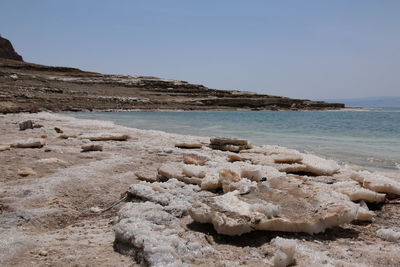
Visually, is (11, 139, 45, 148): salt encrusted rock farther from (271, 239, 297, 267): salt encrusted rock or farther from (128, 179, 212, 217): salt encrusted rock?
(271, 239, 297, 267): salt encrusted rock

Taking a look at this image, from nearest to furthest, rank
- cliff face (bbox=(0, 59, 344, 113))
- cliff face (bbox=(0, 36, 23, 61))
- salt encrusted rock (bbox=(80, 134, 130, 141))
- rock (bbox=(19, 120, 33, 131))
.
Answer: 1. salt encrusted rock (bbox=(80, 134, 130, 141))
2. rock (bbox=(19, 120, 33, 131))
3. cliff face (bbox=(0, 59, 344, 113))
4. cliff face (bbox=(0, 36, 23, 61))

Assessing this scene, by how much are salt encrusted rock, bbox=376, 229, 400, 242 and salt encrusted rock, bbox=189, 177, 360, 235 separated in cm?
24

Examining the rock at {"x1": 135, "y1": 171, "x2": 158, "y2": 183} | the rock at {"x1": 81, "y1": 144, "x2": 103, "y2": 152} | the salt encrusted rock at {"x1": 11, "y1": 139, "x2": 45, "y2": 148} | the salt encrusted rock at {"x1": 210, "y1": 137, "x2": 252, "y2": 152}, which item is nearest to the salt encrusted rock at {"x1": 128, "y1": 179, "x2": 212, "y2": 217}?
the rock at {"x1": 135, "y1": 171, "x2": 158, "y2": 183}

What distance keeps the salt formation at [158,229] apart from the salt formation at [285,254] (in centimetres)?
48

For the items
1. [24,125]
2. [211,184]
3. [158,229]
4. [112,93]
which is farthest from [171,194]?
[112,93]

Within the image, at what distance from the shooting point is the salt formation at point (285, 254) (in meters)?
2.26

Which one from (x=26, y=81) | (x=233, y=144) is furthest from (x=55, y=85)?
(x=233, y=144)

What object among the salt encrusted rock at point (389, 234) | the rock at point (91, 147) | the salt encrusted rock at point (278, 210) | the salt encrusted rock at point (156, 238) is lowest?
the rock at point (91, 147)

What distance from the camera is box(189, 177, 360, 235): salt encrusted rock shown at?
2770 mm

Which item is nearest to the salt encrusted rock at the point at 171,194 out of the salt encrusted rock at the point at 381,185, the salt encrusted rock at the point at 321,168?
the salt encrusted rock at the point at 381,185

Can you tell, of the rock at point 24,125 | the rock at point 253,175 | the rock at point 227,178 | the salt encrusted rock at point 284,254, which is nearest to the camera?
the salt encrusted rock at point 284,254

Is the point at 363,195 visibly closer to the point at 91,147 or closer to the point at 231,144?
the point at 231,144

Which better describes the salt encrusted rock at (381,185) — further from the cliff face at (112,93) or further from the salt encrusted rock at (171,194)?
the cliff face at (112,93)

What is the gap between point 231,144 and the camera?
7523mm
